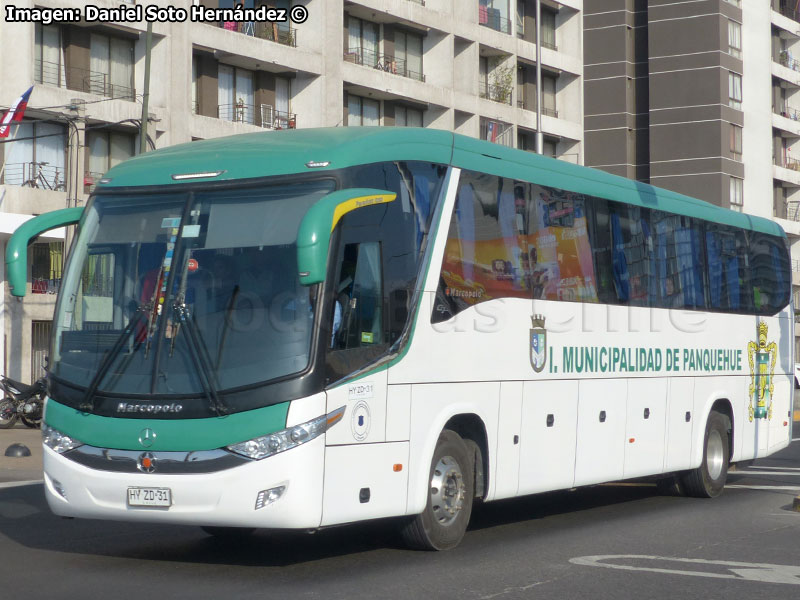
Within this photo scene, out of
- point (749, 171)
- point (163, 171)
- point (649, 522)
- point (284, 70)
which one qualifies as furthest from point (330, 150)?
point (749, 171)

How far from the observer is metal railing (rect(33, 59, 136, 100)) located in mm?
35250

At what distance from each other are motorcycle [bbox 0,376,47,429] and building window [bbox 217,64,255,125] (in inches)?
575

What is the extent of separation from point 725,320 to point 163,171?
28.5ft

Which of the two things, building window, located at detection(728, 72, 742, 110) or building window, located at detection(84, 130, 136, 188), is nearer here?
building window, located at detection(84, 130, 136, 188)

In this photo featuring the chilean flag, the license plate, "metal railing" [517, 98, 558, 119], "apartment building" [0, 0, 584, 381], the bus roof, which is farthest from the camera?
"metal railing" [517, 98, 558, 119]

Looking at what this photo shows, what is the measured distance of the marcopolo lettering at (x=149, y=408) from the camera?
910 cm

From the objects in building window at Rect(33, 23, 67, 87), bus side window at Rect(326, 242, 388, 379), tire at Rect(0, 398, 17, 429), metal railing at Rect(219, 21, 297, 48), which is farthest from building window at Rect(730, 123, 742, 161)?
bus side window at Rect(326, 242, 388, 379)

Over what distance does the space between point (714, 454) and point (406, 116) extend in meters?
33.5

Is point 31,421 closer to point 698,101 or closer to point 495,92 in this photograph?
point 495,92

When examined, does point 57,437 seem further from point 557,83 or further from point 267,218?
point 557,83

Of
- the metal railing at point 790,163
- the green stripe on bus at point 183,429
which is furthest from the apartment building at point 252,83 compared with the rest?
the green stripe on bus at point 183,429

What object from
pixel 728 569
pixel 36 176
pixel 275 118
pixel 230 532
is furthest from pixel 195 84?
pixel 728 569

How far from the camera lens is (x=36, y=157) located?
3494 cm

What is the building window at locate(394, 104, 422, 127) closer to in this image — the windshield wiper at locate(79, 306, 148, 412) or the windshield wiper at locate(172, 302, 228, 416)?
the windshield wiper at locate(79, 306, 148, 412)
